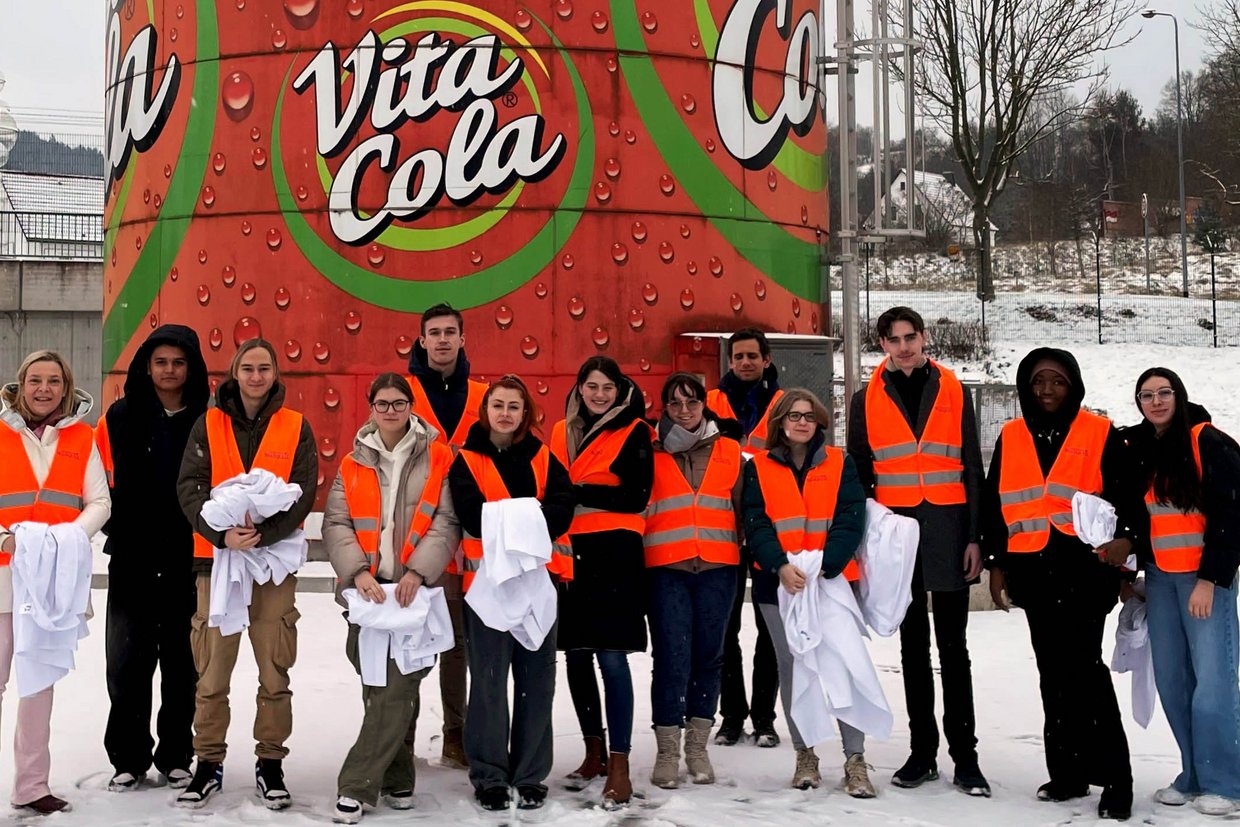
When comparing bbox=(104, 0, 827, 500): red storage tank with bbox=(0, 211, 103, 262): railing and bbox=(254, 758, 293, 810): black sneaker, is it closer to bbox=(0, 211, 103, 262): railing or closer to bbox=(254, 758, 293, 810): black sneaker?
bbox=(254, 758, 293, 810): black sneaker

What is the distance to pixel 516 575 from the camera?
596cm

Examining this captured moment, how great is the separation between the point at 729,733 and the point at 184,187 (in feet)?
24.4

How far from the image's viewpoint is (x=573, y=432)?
6465 millimetres

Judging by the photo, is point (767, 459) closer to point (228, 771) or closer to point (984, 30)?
point (228, 771)

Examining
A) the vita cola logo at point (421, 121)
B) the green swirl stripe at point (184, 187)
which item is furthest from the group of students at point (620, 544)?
the green swirl stripe at point (184, 187)

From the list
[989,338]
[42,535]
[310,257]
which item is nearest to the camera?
[42,535]

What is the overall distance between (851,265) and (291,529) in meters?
8.31

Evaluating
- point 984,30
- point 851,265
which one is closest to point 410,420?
point 851,265

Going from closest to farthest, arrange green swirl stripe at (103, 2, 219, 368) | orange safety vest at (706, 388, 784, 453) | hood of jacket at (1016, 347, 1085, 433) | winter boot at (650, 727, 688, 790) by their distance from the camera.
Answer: hood of jacket at (1016, 347, 1085, 433)
winter boot at (650, 727, 688, 790)
orange safety vest at (706, 388, 784, 453)
green swirl stripe at (103, 2, 219, 368)

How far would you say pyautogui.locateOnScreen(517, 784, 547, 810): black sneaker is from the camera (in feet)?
19.9

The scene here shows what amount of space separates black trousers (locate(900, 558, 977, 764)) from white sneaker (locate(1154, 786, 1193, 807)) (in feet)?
2.73

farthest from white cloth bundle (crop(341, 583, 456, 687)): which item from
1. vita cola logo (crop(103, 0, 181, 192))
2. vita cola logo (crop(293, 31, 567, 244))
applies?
vita cola logo (crop(103, 0, 181, 192))

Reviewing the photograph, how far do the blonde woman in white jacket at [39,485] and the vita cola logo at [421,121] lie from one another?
540 centimetres

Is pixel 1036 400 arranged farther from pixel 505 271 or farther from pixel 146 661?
pixel 505 271
